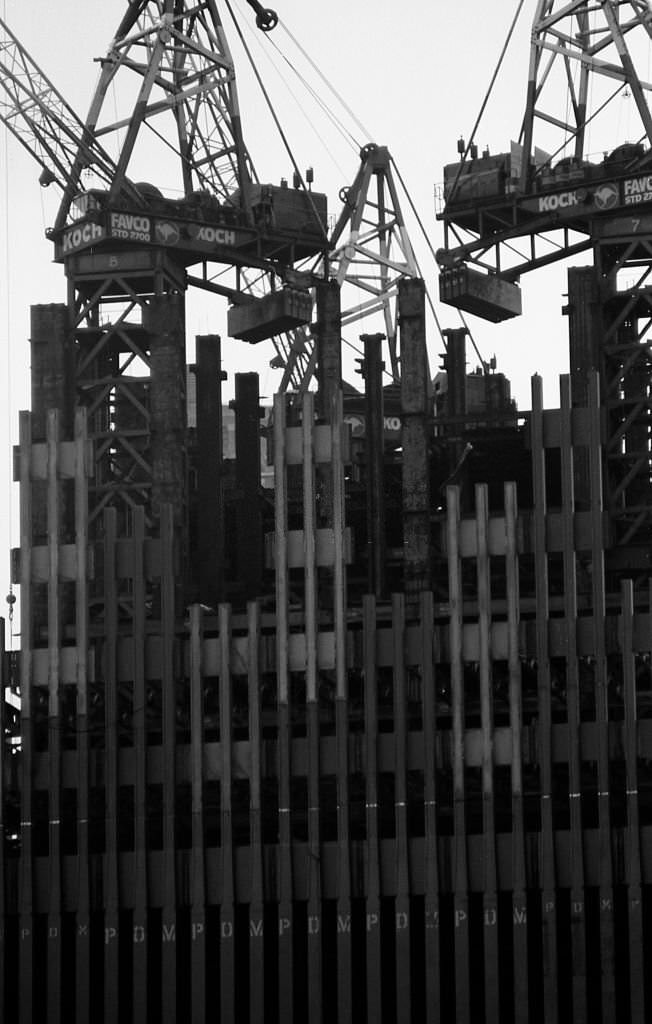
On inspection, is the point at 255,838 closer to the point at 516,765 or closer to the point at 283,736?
the point at 283,736

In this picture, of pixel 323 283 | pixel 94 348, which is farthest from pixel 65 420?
pixel 323 283

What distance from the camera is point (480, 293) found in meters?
145

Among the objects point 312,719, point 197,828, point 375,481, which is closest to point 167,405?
point 375,481

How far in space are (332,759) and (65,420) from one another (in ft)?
80.8

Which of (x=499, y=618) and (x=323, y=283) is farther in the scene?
(x=323, y=283)

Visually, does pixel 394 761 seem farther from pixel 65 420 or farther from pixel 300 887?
pixel 65 420

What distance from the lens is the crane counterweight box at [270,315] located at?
146 m

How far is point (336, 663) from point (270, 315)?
2408 cm

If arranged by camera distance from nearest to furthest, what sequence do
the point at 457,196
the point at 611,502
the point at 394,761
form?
the point at 394,761 < the point at 611,502 < the point at 457,196

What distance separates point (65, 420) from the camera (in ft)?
468

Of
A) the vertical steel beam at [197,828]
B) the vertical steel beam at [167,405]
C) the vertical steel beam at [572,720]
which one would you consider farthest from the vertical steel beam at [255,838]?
the vertical steel beam at [572,720]

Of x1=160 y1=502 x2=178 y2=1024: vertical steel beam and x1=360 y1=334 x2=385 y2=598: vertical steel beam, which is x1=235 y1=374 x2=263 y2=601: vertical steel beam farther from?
x1=160 y1=502 x2=178 y2=1024: vertical steel beam

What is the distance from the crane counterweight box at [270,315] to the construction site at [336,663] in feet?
1.57

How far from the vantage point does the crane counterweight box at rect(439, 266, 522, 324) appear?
472 ft
